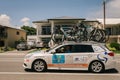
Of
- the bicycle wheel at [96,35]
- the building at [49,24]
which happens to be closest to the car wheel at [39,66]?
the bicycle wheel at [96,35]

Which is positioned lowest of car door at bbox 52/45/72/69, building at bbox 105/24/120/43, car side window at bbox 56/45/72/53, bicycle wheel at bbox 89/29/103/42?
car door at bbox 52/45/72/69

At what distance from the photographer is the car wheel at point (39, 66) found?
12.3m

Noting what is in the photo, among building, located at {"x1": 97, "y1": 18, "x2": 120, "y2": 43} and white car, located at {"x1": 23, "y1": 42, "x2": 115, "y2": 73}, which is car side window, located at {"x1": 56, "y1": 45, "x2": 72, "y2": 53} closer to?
white car, located at {"x1": 23, "y1": 42, "x2": 115, "y2": 73}

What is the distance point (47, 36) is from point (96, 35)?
32210 millimetres

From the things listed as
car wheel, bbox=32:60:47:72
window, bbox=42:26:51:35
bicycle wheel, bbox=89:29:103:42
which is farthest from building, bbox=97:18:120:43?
car wheel, bbox=32:60:47:72

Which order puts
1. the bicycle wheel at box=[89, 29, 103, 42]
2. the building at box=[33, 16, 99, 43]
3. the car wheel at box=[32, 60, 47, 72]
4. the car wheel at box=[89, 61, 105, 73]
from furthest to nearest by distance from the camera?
the building at box=[33, 16, 99, 43] → the bicycle wheel at box=[89, 29, 103, 42] → the car wheel at box=[32, 60, 47, 72] → the car wheel at box=[89, 61, 105, 73]

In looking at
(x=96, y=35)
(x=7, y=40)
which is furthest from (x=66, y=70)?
(x=7, y=40)

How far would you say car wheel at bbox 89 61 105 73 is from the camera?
12.1m

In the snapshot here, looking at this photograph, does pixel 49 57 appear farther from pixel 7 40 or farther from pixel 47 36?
pixel 7 40

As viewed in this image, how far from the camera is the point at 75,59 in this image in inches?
477

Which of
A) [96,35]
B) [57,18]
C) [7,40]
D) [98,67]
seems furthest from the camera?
[7,40]

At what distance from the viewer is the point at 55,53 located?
12266mm

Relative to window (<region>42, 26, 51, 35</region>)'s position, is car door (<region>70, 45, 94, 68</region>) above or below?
below

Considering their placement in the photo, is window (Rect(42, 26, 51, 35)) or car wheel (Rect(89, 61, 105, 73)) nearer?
car wheel (Rect(89, 61, 105, 73))
